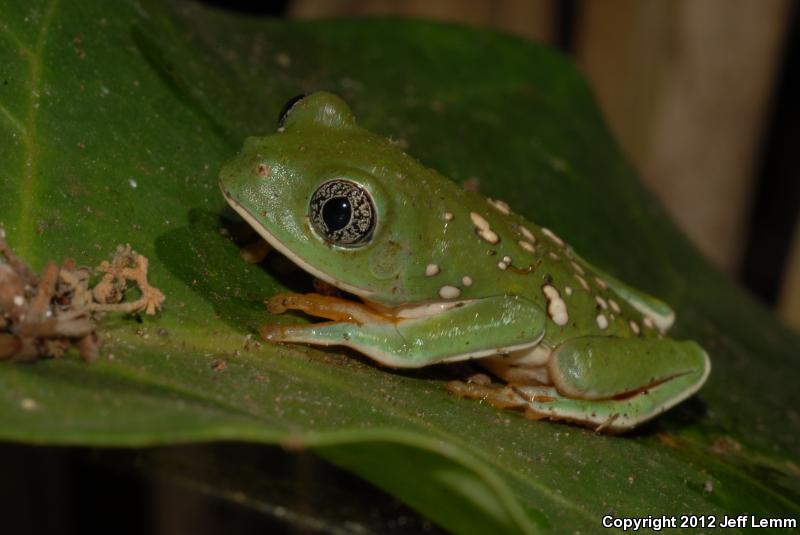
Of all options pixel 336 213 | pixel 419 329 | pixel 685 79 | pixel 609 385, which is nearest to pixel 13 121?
pixel 336 213

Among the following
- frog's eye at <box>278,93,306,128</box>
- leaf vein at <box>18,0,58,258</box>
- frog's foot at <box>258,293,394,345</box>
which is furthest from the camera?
frog's eye at <box>278,93,306,128</box>

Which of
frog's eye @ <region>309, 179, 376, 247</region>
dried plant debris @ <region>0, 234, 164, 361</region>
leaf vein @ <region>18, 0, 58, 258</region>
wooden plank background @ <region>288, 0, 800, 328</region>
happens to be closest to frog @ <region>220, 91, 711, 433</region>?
frog's eye @ <region>309, 179, 376, 247</region>

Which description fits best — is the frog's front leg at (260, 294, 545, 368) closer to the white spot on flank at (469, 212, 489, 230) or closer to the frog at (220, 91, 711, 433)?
the frog at (220, 91, 711, 433)

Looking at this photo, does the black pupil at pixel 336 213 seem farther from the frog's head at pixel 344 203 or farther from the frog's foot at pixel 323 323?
the frog's foot at pixel 323 323

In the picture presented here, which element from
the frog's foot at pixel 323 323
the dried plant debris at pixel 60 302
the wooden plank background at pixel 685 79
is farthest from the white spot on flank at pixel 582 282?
the wooden plank background at pixel 685 79

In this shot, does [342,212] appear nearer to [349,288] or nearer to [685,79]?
[349,288]

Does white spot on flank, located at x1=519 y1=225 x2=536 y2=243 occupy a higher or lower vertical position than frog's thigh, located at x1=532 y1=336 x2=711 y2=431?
higher

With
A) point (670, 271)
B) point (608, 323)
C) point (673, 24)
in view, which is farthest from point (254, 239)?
point (673, 24)

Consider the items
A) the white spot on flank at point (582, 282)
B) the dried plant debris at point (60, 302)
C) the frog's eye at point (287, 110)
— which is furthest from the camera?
the white spot on flank at point (582, 282)
